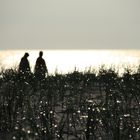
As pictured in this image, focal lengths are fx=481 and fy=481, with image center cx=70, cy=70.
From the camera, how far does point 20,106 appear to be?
8.23m

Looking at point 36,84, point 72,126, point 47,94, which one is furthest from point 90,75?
point 72,126

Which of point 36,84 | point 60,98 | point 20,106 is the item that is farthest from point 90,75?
point 20,106

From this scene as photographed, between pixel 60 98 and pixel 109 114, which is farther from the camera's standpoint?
pixel 60 98

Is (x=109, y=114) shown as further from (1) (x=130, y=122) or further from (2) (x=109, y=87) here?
(2) (x=109, y=87)

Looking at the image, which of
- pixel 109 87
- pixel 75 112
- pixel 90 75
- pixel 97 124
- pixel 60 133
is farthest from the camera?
pixel 90 75

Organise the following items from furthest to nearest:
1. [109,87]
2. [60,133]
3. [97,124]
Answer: [109,87], [97,124], [60,133]

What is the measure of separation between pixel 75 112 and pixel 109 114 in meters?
0.93

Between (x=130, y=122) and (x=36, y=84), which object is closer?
(x=130, y=122)

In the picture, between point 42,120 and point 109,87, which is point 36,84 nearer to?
point 109,87

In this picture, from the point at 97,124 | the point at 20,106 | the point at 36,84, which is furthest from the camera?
the point at 36,84

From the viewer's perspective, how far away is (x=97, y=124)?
269 inches

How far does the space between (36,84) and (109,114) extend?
16.6 feet

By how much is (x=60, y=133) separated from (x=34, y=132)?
15.0 inches

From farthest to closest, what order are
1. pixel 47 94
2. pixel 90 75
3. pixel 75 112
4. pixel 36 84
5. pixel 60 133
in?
pixel 90 75, pixel 36 84, pixel 47 94, pixel 75 112, pixel 60 133
